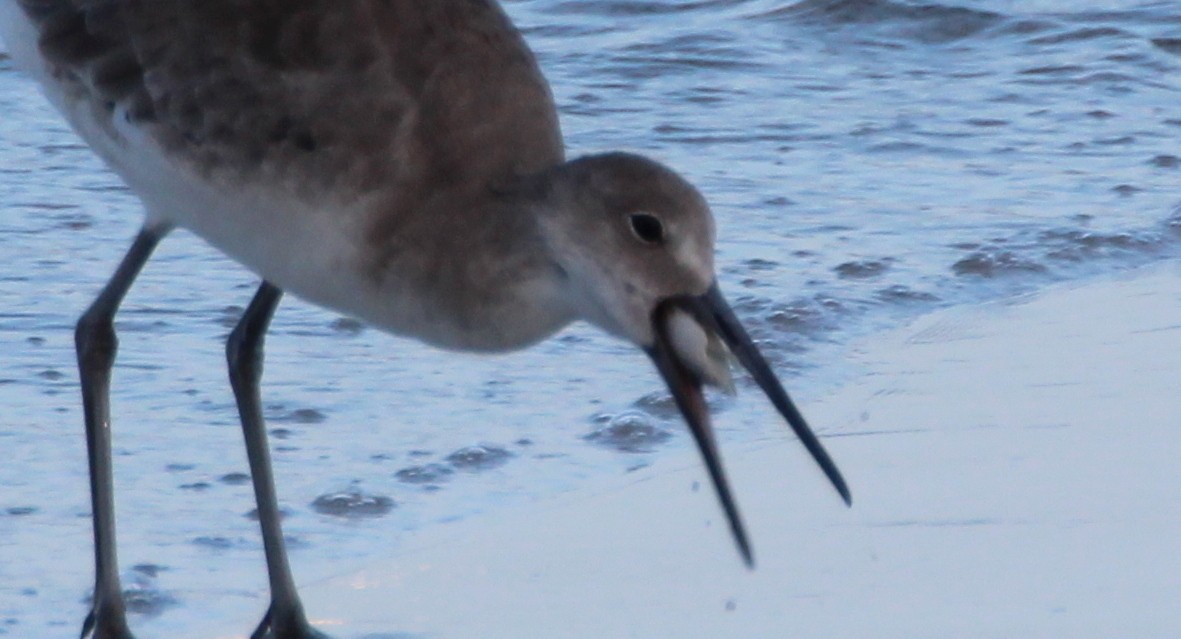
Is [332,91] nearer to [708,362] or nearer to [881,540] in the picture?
[708,362]

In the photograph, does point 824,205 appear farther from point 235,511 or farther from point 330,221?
point 330,221

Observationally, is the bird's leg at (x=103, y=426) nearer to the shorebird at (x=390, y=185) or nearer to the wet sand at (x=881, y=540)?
the shorebird at (x=390, y=185)

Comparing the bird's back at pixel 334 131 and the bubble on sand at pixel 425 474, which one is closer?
the bird's back at pixel 334 131

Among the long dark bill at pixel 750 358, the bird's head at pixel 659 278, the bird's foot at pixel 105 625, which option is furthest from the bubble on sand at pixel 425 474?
the long dark bill at pixel 750 358

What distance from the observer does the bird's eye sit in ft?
10.9

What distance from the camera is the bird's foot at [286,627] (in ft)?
12.6

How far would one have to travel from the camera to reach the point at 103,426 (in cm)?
413

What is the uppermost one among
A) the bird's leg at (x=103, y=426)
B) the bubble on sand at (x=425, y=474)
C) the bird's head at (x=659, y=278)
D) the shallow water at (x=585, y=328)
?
the bird's head at (x=659, y=278)

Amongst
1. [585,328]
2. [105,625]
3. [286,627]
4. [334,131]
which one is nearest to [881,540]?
[286,627]

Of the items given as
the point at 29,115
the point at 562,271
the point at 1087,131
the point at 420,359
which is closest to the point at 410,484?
the point at 420,359

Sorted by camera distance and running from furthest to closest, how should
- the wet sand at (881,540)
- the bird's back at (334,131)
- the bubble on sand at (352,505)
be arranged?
the bubble on sand at (352,505) < the wet sand at (881,540) < the bird's back at (334,131)

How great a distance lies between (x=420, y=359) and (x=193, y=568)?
1.09 metres

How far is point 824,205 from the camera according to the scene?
20.0 feet

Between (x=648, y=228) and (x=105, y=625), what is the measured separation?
3.75 feet
